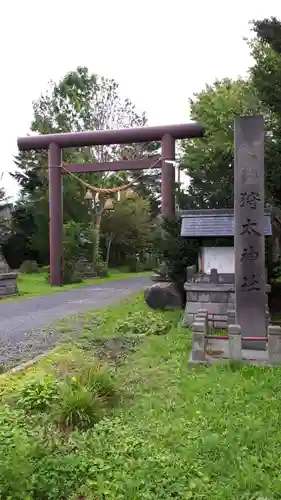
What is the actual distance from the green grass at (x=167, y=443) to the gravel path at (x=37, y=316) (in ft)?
5.42

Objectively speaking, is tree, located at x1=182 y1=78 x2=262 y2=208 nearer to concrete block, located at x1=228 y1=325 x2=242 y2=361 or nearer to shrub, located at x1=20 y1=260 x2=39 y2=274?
concrete block, located at x1=228 y1=325 x2=242 y2=361

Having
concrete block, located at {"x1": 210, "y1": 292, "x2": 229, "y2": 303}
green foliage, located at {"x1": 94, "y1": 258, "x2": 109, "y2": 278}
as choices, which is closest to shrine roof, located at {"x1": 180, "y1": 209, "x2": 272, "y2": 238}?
concrete block, located at {"x1": 210, "y1": 292, "x2": 229, "y2": 303}

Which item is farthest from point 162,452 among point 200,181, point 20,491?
point 200,181

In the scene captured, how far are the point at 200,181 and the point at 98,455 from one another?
11.1 metres

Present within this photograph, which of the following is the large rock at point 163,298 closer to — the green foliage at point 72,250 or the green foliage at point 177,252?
the green foliage at point 177,252

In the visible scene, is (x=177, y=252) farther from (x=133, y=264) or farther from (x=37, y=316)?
(x=133, y=264)

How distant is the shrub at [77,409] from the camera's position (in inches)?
170

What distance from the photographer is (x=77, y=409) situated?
14.5 feet

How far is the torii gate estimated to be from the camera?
15312mm

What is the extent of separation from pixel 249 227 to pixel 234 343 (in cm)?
246

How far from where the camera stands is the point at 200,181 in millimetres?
13789

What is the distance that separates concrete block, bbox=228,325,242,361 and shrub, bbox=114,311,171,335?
9.13ft

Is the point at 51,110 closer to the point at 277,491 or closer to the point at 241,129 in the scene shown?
the point at 241,129

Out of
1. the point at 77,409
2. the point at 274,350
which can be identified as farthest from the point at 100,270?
the point at 77,409
